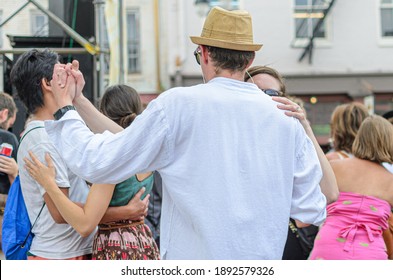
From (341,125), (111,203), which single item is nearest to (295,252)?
(341,125)

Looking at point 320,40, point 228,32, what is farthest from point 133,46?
point 228,32

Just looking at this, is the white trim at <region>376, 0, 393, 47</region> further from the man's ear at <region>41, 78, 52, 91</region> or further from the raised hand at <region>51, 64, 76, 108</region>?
the raised hand at <region>51, 64, 76, 108</region>

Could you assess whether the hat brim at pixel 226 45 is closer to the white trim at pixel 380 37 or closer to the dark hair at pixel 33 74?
the dark hair at pixel 33 74

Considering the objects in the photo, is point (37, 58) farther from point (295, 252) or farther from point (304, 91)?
point (304, 91)

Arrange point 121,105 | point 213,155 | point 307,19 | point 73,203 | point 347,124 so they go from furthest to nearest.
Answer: point 307,19 → point 347,124 → point 121,105 → point 73,203 → point 213,155

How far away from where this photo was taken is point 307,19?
16359 mm

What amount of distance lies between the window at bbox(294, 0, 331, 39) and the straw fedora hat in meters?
14.4

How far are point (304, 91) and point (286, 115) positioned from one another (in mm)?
14288

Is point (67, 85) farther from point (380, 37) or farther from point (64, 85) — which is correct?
point (380, 37)

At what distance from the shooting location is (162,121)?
2.10 m

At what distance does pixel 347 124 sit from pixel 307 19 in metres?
11.8

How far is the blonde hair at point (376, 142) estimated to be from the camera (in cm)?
422

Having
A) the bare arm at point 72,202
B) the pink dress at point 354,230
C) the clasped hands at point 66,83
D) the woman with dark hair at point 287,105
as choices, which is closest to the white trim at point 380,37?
the woman with dark hair at point 287,105
